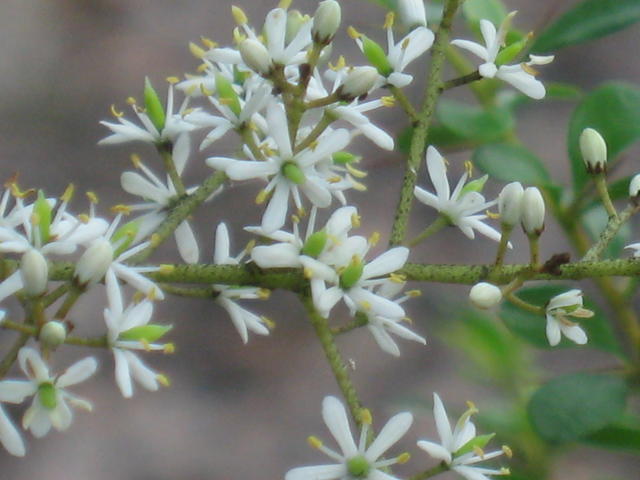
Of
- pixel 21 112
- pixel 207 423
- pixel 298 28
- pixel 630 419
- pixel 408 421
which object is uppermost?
pixel 298 28

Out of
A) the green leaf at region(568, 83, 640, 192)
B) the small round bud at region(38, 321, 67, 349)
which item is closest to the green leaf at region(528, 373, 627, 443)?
the green leaf at region(568, 83, 640, 192)

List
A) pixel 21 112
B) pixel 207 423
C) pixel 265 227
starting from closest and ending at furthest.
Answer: pixel 265 227 < pixel 207 423 < pixel 21 112

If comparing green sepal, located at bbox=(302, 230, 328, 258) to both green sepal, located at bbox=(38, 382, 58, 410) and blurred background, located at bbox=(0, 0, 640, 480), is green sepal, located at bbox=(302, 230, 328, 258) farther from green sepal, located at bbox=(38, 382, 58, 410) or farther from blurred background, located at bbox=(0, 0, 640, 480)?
blurred background, located at bbox=(0, 0, 640, 480)

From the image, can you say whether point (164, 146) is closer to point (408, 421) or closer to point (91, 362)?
point (91, 362)

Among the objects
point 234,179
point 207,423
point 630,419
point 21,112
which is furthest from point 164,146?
point 21,112

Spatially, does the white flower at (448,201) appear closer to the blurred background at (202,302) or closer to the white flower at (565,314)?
the white flower at (565,314)

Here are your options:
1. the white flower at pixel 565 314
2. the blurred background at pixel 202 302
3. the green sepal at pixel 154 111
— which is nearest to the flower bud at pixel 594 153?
the white flower at pixel 565 314
